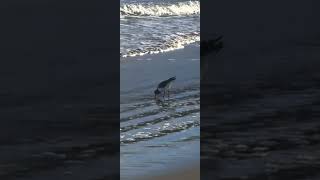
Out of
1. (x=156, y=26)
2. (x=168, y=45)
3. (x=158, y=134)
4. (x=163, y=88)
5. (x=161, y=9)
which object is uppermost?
(x=161, y=9)

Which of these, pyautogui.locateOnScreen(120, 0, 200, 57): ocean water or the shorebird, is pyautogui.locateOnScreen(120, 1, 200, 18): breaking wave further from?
the shorebird

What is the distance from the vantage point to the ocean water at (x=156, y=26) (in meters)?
9.16

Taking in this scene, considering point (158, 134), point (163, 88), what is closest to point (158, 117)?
point (158, 134)

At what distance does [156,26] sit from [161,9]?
103 cm

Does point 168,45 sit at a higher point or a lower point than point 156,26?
lower

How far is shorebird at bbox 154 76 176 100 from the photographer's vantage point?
696 cm

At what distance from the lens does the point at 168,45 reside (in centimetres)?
923

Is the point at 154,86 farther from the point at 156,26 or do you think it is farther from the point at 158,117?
the point at 156,26

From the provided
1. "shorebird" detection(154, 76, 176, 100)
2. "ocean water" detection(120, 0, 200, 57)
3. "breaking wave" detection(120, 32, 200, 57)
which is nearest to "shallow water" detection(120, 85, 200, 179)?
"shorebird" detection(154, 76, 176, 100)
